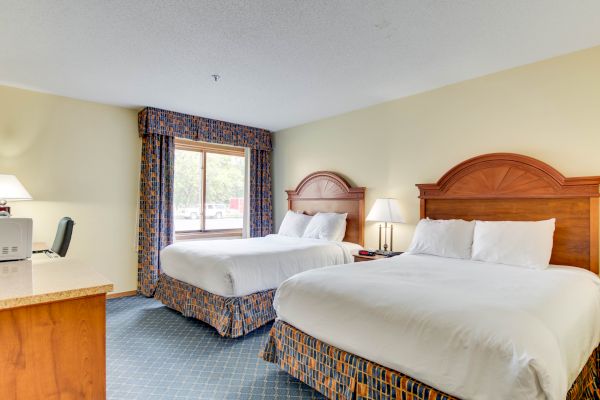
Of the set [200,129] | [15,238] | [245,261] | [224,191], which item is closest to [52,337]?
[15,238]

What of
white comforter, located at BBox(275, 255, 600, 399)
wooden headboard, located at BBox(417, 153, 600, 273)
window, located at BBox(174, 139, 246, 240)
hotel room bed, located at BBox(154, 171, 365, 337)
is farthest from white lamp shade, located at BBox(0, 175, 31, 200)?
wooden headboard, located at BBox(417, 153, 600, 273)

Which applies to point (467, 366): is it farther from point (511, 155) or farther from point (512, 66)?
point (512, 66)

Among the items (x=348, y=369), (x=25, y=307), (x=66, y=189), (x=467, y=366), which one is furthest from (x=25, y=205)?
(x=467, y=366)

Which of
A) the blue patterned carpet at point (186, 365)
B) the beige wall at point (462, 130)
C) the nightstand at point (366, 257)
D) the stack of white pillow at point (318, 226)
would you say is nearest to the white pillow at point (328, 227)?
the stack of white pillow at point (318, 226)

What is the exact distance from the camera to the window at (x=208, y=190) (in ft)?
16.9

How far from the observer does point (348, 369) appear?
1844mm

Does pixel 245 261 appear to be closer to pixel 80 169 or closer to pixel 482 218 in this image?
pixel 482 218

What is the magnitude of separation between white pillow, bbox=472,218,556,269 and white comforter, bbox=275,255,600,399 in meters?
0.14

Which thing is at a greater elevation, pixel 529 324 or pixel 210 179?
pixel 210 179

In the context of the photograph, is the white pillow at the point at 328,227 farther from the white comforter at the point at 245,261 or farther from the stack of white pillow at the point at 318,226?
the white comforter at the point at 245,261

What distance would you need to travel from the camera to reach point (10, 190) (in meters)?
3.21

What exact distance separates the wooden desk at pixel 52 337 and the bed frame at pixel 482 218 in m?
1.17

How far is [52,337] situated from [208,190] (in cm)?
422

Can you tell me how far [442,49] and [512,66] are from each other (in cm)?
86
